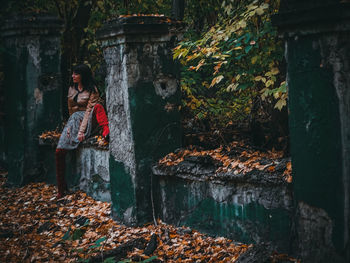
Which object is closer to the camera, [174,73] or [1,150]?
[174,73]

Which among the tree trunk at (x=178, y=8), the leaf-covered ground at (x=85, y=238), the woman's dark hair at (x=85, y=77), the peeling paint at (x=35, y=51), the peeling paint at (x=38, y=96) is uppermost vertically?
the tree trunk at (x=178, y=8)

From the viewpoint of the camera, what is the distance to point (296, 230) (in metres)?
3.71

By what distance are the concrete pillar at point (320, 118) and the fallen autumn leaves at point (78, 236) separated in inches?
38.3

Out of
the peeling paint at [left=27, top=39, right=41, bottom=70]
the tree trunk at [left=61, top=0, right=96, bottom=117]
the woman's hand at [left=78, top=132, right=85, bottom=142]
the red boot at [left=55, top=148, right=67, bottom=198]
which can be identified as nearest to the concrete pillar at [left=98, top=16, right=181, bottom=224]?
the woman's hand at [left=78, top=132, right=85, bottom=142]

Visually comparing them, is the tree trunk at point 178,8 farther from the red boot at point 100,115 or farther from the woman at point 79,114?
the red boot at point 100,115

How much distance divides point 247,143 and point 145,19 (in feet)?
6.31

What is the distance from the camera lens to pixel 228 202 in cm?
434

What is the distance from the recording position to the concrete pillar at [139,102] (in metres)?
5.08

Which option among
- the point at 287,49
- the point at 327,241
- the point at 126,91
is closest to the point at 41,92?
the point at 126,91

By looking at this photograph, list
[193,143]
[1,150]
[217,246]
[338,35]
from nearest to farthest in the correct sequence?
[338,35], [217,246], [193,143], [1,150]

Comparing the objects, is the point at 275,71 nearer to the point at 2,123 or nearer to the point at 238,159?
the point at 238,159

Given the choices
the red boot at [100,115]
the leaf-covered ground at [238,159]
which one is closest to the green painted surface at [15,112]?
the red boot at [100,115]

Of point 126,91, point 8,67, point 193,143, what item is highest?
point 8,67

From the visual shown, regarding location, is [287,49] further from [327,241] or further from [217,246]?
[217,246]
